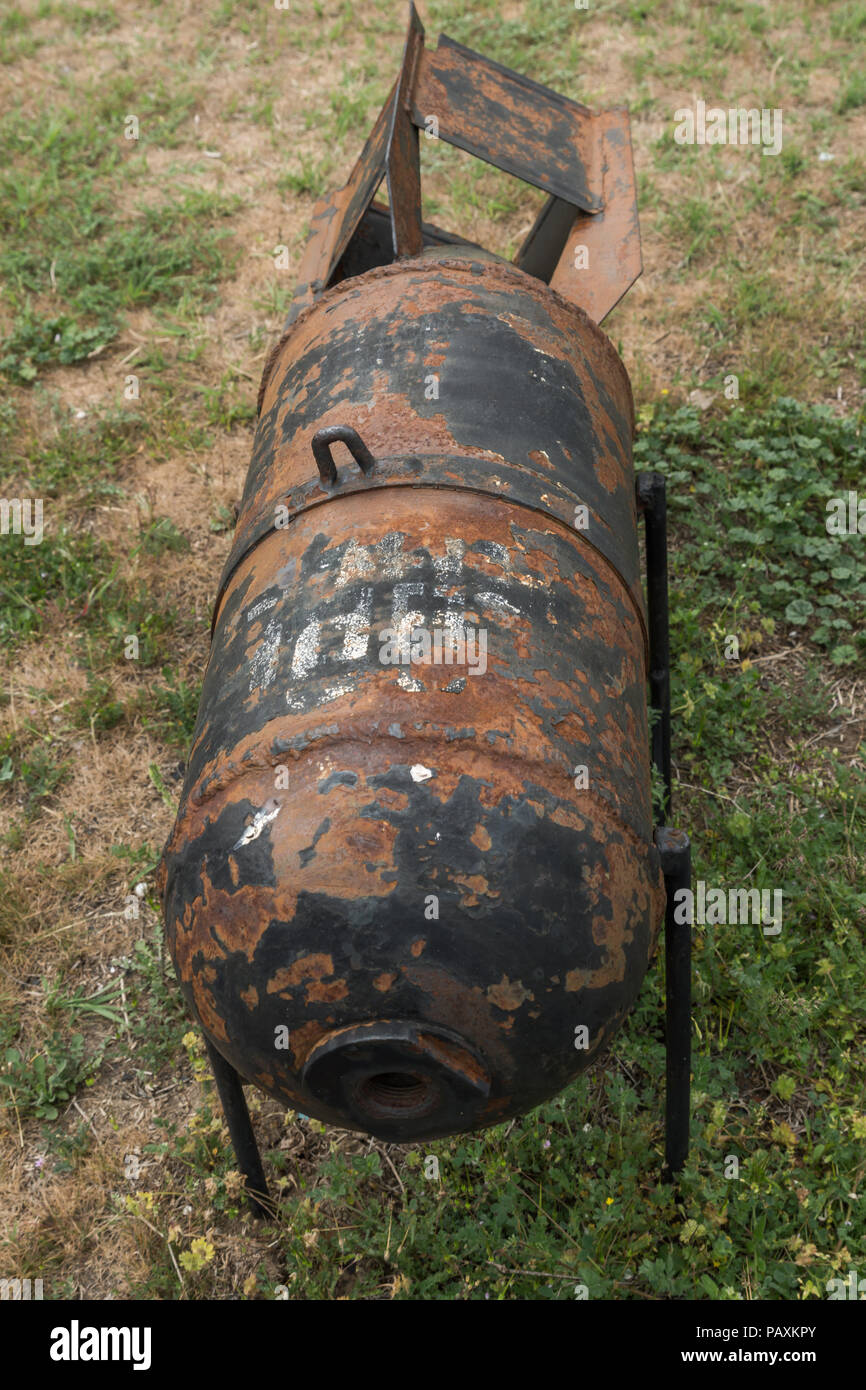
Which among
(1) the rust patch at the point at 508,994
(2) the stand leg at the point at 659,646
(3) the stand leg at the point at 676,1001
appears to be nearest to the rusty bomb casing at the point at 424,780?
(1) the rust patch at the point at 508,994

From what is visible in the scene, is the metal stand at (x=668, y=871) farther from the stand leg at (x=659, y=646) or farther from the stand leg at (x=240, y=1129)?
the stand leg at (x=240, y=1129)

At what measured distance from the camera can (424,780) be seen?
192 centimetres

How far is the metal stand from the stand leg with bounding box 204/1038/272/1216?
3.34 ft

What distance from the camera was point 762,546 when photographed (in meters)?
4.30

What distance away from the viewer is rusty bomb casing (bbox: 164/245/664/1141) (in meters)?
1.90

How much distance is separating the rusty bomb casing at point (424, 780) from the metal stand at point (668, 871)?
0.14m

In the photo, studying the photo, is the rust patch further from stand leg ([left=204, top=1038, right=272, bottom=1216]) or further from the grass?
the grass

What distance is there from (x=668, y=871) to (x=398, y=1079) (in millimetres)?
695

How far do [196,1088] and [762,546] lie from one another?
9.19 feet

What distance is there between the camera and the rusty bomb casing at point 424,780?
190 centimetres
